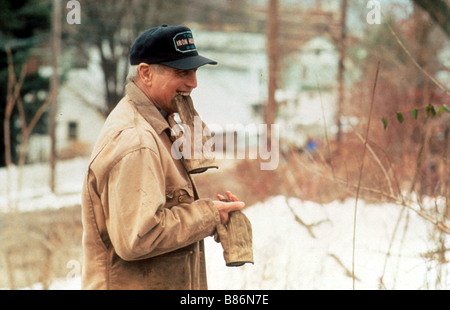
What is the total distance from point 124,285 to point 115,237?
22 centimetres

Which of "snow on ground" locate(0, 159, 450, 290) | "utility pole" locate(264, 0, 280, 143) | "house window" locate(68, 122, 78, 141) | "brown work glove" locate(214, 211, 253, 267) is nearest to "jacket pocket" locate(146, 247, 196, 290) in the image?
"brown work glove" locate(214, 211, 253, 267)

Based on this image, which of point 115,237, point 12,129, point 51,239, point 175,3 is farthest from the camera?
point 175,3

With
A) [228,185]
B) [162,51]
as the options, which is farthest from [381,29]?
[162,51]

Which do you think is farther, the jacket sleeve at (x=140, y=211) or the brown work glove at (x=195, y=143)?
the brown work glove at (x=195, y=143)

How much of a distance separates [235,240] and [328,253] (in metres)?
4.05

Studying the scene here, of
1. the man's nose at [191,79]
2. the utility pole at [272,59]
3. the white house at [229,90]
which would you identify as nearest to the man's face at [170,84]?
the man's nose at [191,79]

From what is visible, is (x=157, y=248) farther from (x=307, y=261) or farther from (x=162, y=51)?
(x=307, y=261)

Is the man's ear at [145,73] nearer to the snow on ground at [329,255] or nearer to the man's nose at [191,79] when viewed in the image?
the man's nose at [191,79]

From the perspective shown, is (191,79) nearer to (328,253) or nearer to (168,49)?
(168,49)

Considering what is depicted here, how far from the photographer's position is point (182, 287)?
7.83 feet

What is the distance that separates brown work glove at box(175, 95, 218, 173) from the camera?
234 centimetres

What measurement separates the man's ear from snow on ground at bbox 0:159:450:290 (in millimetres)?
2042

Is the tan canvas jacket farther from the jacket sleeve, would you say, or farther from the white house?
the white house

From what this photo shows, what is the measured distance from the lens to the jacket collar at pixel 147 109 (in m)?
2.36
